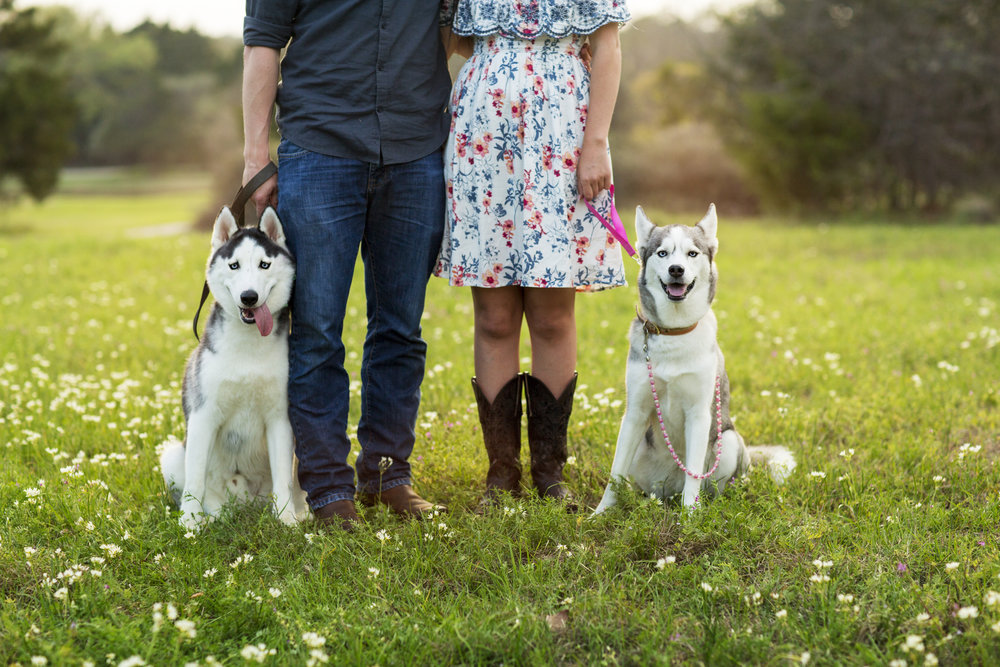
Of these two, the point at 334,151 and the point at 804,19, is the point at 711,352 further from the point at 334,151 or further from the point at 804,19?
the point at 804,19

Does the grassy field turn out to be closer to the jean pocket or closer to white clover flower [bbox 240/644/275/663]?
white clover flower [bbox 240/644/275/663]

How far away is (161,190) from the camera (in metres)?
44.1

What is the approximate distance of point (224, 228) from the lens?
3.40 meters

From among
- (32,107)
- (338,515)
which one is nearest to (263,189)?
(338,515)

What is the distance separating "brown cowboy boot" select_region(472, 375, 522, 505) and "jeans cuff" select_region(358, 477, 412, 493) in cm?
37

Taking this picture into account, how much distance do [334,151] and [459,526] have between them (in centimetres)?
152

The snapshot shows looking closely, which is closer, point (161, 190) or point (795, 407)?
point (795, 407)

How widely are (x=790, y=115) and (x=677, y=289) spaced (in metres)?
16.1

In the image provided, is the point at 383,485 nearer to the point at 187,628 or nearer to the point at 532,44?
the point at 187,628

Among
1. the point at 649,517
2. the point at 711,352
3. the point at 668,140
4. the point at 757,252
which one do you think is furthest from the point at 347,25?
the point at 668,140

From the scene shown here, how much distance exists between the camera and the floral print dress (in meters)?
3.38

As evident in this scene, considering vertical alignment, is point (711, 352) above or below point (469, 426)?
above

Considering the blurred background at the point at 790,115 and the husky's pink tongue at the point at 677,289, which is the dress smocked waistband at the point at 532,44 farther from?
the blurred background at the point at 790,115

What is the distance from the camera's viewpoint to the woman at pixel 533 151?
3379mm
